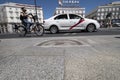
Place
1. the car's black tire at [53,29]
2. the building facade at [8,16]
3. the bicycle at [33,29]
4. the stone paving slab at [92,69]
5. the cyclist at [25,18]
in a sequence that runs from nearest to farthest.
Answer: the stone paving slab at [92,69] < the cyclist at [25,18] < the bicycle at [33,29] < the car's black tire at [53,29] < the building facade at [8,16]

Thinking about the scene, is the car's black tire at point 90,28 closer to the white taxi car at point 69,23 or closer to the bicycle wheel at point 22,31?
the white taxi car at point 69,23

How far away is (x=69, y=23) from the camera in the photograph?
31.1ft

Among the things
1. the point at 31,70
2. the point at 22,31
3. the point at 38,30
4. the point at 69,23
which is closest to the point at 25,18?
the point at 22,31

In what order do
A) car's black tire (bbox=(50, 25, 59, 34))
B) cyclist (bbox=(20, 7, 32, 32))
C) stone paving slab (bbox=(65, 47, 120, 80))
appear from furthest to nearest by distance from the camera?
car's black tire (bbox=(50, 25, 59, 34)) < cyclist (bbox=(20, 7, 32, 32)) < stone paving slab (bbox=(65, 47, 120, 80))

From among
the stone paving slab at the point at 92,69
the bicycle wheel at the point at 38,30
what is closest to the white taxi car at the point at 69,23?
the bicycle wheel at the point at 38,30

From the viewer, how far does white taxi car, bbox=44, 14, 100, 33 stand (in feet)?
30.8

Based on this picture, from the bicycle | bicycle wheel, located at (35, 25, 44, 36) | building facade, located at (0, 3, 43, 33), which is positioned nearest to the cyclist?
the bicycle

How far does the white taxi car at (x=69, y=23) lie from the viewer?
9.40 m

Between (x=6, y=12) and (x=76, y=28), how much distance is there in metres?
73.4

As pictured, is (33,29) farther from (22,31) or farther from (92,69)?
(92,69)

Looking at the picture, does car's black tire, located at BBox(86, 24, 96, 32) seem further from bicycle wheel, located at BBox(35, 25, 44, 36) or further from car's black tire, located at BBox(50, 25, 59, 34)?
bicycle wheel, located at BBox(35, 25, 44, 36)

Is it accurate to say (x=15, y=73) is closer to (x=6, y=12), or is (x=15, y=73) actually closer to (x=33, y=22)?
(x=33, y=22)

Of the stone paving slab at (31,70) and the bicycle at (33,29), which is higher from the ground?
the bicycle at (33,29)

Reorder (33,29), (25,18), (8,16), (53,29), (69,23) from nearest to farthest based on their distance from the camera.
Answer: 1. (25,18)
2. (33,29)
3. (69,23)
4. (53,29)
5. (8,16)
